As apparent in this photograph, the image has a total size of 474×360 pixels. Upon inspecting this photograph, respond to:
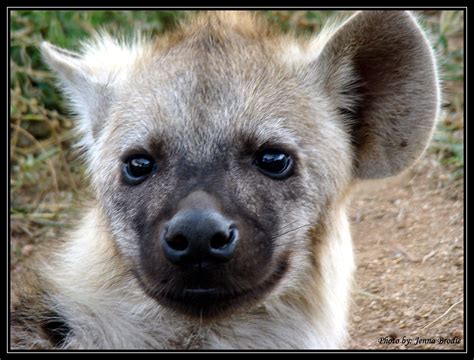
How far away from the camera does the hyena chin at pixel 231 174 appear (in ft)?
8.23

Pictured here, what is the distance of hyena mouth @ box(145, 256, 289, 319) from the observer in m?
2.48

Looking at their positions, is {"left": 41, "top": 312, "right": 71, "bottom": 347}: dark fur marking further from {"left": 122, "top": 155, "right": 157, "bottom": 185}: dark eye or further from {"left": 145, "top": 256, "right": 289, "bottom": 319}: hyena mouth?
{"left": 122, "top": 155, "right": 157, "bottom": 185}: dark eye

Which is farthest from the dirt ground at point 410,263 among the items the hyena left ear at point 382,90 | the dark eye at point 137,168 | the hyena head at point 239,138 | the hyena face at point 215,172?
the dark eye at point 137,168

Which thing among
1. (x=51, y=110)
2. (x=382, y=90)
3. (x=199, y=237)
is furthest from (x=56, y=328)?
(x=51, y=110)

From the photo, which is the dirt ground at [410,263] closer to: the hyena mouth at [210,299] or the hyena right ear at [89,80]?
the hyena mouth at [210,299]

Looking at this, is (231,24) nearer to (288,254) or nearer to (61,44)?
(288,254)

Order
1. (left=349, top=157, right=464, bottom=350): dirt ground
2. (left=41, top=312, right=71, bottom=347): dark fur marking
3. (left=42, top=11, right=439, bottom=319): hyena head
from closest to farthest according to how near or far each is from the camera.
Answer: (left=42, top=11, right=439, bottom=319): hyena head, (left=41, top=312, right=71, bottom=347): dark fur marking, (left=349, top=157, right=464, bottom=350): dirt ground

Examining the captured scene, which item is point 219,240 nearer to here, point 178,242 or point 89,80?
point 178,242

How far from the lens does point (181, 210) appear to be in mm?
2377

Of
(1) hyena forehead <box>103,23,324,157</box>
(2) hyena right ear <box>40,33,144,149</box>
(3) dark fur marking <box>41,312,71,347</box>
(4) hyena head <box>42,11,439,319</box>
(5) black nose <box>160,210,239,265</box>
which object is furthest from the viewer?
(2) hyena right ear <box>40,33,144,149</box>

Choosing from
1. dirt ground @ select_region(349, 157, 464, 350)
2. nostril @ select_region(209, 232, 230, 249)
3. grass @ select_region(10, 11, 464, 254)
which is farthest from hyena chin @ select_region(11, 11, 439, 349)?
grass @ select_region(10, 11, 464, 254)

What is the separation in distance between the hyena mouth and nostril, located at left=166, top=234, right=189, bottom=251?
0.16 m

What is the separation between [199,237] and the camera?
233 centimetres

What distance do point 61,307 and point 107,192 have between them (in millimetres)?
395
